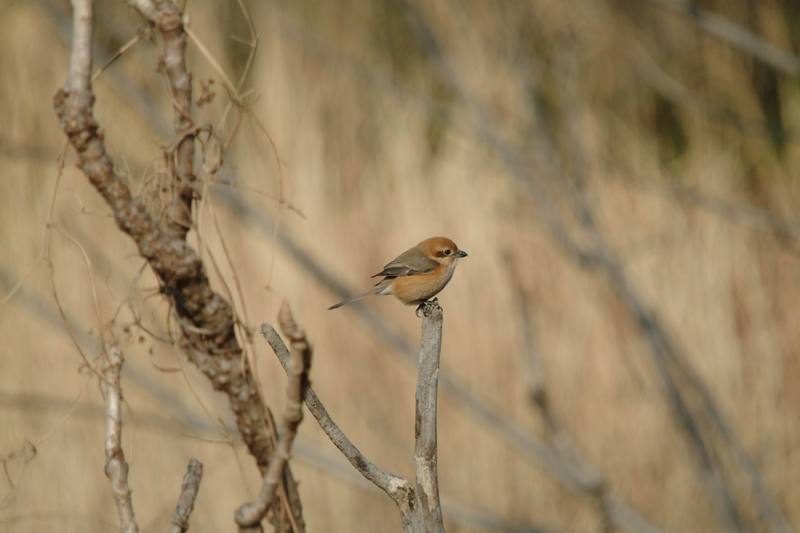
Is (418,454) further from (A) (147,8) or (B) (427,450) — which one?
(A) (147,8)

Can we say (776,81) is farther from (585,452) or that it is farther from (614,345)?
(585,452)

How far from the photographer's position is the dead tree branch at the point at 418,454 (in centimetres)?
145

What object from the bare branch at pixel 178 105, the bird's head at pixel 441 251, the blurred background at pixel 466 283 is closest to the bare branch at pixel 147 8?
the bare branch at pixel 178 105

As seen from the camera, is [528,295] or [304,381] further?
[528,295]

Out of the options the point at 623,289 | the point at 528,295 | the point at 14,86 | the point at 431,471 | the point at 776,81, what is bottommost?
the point at 431,471

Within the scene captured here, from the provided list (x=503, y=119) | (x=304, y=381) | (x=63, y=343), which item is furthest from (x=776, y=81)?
(x=304, y=381)

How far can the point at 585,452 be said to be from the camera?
5.44m

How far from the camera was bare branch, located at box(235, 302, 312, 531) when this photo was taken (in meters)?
1.04

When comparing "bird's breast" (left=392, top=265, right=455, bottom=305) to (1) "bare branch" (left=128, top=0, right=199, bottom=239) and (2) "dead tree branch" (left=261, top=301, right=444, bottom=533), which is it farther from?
(1) "bare branch" (left=128, top=0, right=199, bottom=239)

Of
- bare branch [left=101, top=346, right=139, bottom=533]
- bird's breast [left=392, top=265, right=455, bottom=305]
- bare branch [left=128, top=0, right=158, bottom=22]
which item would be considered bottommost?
bare branch [left=101, top=346, right=139, bottom=533]

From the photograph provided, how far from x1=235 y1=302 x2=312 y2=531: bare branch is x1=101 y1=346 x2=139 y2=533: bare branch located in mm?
275

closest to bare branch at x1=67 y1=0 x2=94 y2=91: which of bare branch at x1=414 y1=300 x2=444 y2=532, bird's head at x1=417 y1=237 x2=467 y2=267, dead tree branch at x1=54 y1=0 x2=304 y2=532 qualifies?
dead tree branch at x1=54 y1=0 x2=304 y2=532

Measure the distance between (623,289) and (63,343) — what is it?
3.13 meters

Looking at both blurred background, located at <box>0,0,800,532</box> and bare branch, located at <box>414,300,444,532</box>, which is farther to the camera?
blurred background, located at <box>0,0,800,532</box>
